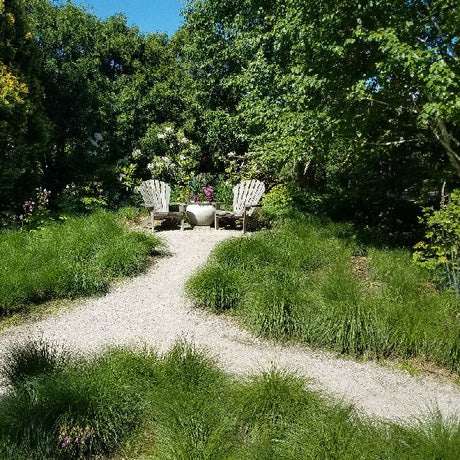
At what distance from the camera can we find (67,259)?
19.4 ft

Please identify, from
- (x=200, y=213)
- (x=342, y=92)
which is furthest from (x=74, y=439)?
(x=200, y=213)

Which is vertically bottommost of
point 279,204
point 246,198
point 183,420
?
point 183,420

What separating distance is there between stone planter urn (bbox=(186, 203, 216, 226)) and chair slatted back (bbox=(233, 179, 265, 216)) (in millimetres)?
585

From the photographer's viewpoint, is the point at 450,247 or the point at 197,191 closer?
the point at 450,247

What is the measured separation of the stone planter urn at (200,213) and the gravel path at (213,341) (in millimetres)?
2948

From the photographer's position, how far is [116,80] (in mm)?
10938

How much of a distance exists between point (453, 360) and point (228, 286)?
2.46 m

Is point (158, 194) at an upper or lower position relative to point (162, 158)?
lower

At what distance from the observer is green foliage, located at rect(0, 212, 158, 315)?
206 inches

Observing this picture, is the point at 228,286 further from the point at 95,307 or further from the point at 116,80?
the point at 116,80

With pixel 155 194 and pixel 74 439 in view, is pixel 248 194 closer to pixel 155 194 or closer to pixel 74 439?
pixel 155 194

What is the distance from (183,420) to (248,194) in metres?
6.95

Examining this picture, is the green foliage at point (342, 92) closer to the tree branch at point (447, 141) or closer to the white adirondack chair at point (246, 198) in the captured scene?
the tree branch at point (447, 141)

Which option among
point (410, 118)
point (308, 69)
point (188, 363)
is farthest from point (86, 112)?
point (188, 363)
